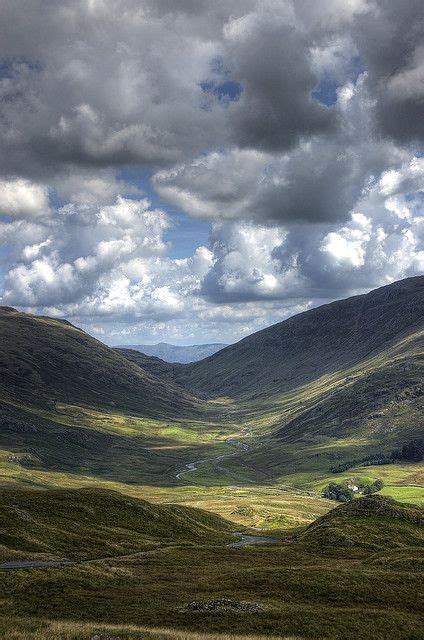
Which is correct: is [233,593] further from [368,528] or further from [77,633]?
[368,528]

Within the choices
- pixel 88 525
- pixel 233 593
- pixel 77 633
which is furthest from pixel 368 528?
pixel 77 633

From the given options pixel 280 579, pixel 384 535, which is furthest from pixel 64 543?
pixel 384 535

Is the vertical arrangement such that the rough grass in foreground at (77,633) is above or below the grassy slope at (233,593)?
above

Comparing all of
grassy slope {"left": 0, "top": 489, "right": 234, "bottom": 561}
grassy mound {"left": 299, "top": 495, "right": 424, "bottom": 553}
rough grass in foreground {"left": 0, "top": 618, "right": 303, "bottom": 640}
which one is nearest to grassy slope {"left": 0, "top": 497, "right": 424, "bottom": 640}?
rough grass in foreground {"left": 0, "top": 618, "right": 303, "bottom": 640}

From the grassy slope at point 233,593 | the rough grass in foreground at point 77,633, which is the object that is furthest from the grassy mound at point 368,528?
the rough grass in foreground at point 77,633

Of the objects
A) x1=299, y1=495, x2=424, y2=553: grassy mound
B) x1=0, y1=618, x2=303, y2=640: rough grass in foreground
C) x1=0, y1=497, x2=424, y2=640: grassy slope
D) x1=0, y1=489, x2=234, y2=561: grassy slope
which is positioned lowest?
x1=299, y1=495, x2=424, y2=553: grassy mound

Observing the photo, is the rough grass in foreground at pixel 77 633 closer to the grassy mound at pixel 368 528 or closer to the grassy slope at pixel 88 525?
the grassy slope at pixel 88 525

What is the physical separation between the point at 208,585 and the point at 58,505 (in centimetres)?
6542

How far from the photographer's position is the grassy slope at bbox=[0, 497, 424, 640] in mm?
42969

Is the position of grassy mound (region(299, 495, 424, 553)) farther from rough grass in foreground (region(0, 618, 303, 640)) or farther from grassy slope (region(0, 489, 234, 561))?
rough grass in foreground (region(0, 618, 303, 640))

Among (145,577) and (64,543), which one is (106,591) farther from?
(64,543)

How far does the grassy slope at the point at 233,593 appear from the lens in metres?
43.0

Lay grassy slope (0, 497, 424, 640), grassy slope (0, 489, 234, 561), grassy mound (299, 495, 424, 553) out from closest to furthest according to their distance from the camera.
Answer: grassy slope (0, 497, 424, 640) < grassy slope (0, 489, 234, 561) < grassy mound (299, 495, 424, 553)

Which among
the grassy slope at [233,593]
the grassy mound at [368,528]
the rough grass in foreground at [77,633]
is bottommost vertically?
the grassy mound at [368,528]
